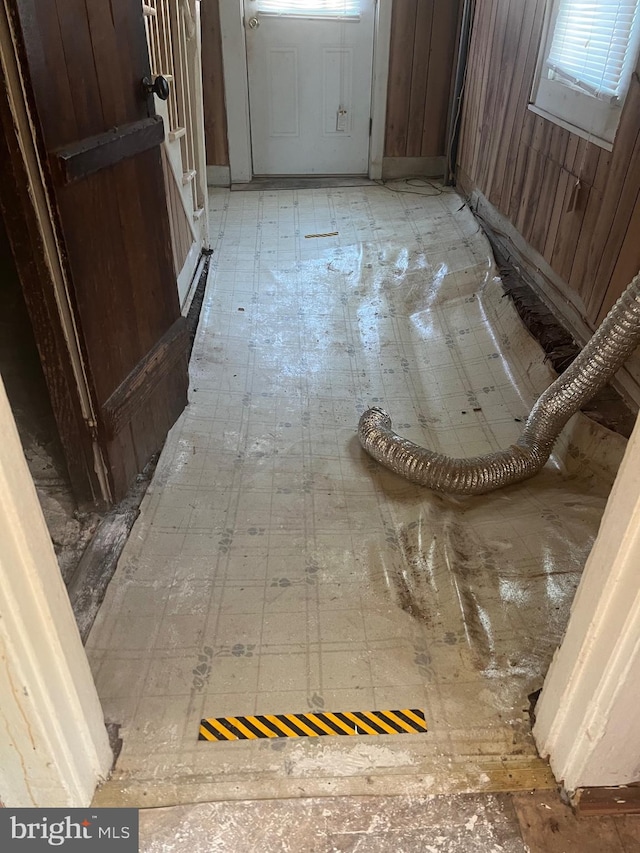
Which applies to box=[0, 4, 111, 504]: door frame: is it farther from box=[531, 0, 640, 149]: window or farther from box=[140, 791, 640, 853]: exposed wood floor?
box=[531, 0, 640, 149]: window

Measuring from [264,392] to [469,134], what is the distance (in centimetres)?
282

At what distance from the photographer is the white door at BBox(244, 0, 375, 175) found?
4.22 metres

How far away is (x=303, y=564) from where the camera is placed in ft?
5.34

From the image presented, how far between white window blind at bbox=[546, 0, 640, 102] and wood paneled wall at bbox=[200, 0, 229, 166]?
253 centimetres

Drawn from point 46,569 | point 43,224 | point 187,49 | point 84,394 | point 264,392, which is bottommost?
point 264,392

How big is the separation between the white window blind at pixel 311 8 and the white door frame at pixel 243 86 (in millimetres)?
154

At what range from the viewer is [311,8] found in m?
4.20

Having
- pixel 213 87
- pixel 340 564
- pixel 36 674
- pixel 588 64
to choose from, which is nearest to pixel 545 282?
pixel 588 64

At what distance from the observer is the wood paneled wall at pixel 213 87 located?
4191mm

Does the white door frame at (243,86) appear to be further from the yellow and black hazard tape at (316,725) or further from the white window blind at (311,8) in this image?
the yellow and black hazard tape at (316,725)

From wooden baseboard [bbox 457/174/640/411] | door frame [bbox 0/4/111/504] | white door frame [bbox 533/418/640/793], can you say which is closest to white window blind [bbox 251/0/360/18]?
wooden baseboard [bbox 457/174/640/411]

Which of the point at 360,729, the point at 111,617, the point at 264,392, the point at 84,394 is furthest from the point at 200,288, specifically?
the point at 360,729

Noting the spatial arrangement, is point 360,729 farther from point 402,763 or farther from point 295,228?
point 295,228

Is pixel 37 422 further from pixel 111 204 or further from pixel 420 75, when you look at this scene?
pixel 420 75
